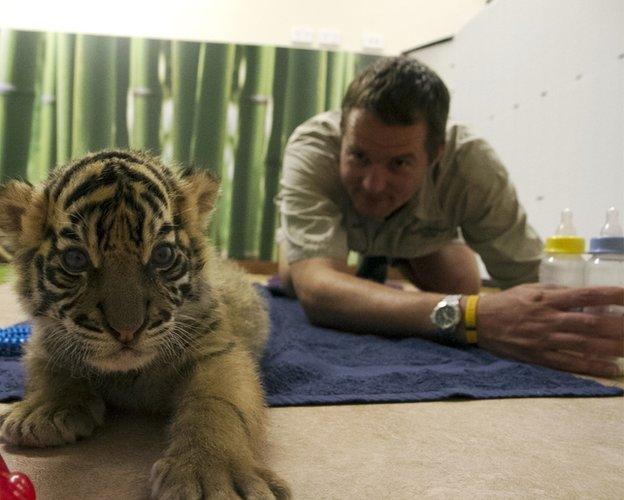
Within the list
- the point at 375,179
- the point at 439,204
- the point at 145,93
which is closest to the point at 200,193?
the point at 375,179

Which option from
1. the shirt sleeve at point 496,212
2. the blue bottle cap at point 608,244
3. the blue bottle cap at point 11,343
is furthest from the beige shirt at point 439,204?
the blue bottle cap at point 11,343

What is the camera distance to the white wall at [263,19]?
13.9 ft

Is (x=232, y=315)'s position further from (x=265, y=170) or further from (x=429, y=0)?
(x=429, y=0)

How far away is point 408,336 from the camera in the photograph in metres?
1.83

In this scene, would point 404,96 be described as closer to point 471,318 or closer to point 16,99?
point 471,318

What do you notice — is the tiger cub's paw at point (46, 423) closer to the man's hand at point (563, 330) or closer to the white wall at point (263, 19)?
the man's hand at point (563, 330)

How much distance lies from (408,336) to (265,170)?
298cm

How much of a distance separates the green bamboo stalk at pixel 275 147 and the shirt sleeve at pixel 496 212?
2.39 meters

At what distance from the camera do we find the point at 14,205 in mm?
942

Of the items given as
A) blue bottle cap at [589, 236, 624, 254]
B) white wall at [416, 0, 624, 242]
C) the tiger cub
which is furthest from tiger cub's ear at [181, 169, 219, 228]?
white wall at [416, 0, 624, 242]

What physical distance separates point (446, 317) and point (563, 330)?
327 mm

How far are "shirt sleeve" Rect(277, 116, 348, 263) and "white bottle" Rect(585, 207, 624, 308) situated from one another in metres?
0.83

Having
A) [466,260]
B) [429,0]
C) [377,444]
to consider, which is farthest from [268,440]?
[429,0]

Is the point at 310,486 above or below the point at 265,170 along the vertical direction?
below
